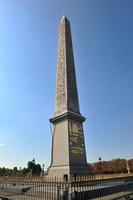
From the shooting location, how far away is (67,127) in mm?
15805

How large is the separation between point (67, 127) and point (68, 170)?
139 inches

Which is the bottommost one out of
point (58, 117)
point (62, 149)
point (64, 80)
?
point (62, 149)

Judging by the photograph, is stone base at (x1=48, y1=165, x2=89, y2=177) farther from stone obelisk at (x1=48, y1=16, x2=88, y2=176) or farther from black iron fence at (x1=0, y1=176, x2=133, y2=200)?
black iron fence at (x1=0, y1=176, x2=133, y2=200)

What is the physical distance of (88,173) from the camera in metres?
15.6

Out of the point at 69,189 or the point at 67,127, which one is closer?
the point at 69,189

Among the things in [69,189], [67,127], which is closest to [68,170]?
[67,127]

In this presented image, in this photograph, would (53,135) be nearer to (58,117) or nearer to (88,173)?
(58,117)

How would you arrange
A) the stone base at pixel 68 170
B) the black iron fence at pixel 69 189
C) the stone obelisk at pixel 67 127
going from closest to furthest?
1. the black iron fence at pixel 69 189
2. the stone base at pixel 68 170
3. the stone obelisk at pixel 67 127

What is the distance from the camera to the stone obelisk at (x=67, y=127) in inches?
584

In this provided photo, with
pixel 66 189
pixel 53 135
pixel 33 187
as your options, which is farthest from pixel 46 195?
pixel 53 135

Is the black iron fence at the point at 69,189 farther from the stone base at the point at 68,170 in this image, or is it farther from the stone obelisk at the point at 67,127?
the stone obelisk at the point at 67,127

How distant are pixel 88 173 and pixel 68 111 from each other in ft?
18.3

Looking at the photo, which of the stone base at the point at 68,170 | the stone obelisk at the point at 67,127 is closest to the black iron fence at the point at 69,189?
the stone base at the point at 68,170

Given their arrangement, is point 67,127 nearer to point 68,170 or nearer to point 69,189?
point 68,170
